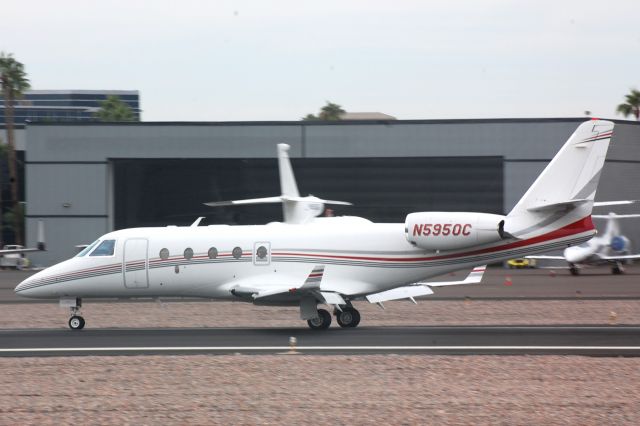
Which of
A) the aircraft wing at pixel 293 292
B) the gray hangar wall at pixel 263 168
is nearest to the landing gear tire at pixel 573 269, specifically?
the gray hangar wall at pixel 263 168

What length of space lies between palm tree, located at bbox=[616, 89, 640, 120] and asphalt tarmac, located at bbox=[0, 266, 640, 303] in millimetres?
30993

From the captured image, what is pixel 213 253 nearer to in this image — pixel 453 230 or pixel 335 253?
pixel 335 253

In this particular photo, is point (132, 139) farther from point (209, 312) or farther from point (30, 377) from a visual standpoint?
point (30, 377)

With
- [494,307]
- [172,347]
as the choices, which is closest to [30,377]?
[172,347]

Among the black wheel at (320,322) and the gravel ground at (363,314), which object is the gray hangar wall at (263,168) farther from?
the black wheel at (320,322)

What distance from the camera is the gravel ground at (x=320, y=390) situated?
11.3 meters

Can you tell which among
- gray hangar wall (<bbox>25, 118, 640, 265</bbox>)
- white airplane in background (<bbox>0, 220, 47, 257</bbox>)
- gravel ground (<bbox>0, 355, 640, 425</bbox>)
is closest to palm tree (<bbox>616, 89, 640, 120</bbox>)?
gray hangar wall (<bbox>25, 118, 640, 265</bbox>)

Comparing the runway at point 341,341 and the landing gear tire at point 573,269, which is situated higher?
the runway at point 341,341

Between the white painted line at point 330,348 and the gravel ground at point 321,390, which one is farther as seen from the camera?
the white painted line at point 330,348

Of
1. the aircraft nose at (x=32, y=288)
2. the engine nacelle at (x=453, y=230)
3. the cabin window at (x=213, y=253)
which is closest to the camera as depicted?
the engine nacelle at (x=453, y=230)

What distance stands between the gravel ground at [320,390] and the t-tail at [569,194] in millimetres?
5880

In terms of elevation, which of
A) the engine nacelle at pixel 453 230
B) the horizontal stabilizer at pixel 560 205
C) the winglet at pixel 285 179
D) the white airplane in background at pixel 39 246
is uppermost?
the winglet at pixel 285 179

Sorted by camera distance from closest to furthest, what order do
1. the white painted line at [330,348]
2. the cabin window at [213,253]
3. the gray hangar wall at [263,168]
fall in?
the white painted line at [330,348] → the cabin window at [213,253] → the gray hangar wall at [263,168]

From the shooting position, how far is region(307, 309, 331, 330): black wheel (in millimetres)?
21750
